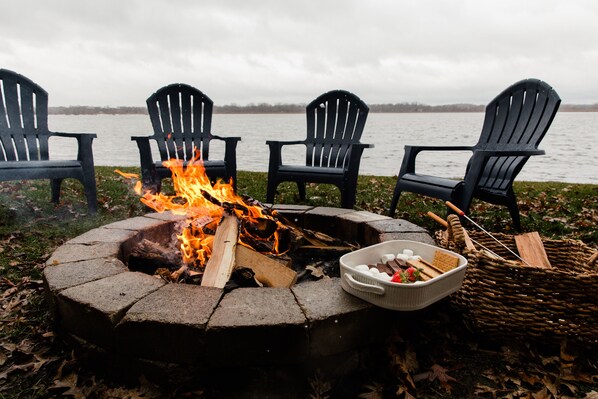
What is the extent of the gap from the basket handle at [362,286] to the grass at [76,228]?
375mm

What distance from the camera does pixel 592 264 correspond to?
1.85m

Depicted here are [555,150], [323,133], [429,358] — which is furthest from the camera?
[555,150]

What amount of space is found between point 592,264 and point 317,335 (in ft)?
4.55

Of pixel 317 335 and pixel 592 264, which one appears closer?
pixel 317 335

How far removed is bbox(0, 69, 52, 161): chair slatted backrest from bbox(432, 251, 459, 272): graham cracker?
4.29m

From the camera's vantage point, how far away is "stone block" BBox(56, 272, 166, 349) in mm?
1589

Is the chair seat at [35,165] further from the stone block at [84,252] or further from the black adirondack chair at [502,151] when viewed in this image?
the black adirondack chair at [502,151]

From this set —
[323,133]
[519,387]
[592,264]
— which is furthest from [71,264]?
[323,133]

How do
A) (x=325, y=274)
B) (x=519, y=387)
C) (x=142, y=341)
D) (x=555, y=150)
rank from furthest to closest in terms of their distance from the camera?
1. (x=555, y=150)
2. (x=325, y=274)
3. (x=519, y=387)
4. (x=142, y=341)

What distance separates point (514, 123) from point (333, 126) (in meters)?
1.99

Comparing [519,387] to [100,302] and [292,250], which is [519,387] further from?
[100,302]

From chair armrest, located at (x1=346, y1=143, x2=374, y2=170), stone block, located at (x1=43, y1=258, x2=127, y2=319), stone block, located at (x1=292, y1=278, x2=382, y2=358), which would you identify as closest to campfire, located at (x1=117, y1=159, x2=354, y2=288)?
stone block, located at (x1=43, y1=258, x2=127, y2=319)

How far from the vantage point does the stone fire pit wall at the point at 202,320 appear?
4.95 feet

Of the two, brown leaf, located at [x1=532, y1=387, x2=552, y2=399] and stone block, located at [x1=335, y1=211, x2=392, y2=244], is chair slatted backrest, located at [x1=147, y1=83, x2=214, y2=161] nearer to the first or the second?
stone block, located at [x1=335, y1=211, x2=392, y2=244]
